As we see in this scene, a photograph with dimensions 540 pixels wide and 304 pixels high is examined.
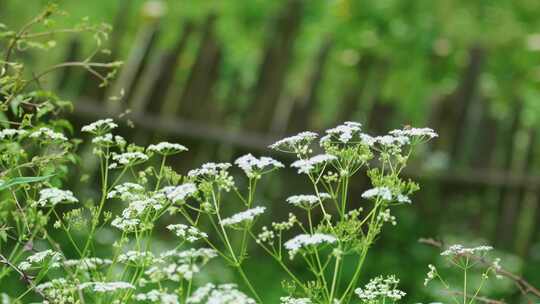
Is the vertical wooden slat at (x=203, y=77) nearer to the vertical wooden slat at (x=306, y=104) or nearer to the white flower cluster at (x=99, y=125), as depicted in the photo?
the vertical wooden slat at (x=306, y=104)

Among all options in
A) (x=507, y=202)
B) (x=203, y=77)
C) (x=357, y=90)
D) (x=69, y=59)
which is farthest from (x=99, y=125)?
(x=507, y=202)

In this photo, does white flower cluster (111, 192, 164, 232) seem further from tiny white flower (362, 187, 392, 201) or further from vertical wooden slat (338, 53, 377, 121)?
vertical wooden slat (338, 53, 377, 121)

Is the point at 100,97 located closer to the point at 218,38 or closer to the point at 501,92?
the point at 218,38

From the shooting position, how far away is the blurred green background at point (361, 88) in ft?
17.2

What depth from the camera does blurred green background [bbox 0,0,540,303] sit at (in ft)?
17.2

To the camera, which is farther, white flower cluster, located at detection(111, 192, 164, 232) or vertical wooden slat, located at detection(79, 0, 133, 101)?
vertical wooden slat, located at detection(79, 0, 133, 101)

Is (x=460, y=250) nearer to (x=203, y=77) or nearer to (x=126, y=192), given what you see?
(x=126, y=192)

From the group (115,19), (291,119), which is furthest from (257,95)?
(115,19)

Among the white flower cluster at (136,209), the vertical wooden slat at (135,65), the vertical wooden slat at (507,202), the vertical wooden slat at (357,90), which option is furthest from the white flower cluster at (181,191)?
the vertical wooden slat at (507,202)

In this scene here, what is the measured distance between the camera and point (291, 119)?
554 cm

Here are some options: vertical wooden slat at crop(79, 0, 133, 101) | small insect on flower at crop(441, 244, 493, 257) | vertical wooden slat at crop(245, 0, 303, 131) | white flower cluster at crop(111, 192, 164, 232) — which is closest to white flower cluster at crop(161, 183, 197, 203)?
white flower cluster at crop(111, 192, 164, 232)

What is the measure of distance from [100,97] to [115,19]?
1.06m

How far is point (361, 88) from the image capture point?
6.15 meters

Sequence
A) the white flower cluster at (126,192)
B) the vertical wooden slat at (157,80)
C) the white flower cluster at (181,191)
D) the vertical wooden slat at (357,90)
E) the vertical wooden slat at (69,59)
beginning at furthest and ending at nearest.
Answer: the vertical wooden slat at (357,90)
the vertical wooden slat at (157,80)
the vertical wooden slat at (69,59)
the white flower cluster at (126,192)
the white flower cluster at (181,191)
